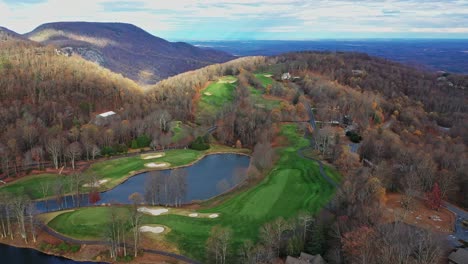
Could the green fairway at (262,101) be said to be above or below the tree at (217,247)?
above

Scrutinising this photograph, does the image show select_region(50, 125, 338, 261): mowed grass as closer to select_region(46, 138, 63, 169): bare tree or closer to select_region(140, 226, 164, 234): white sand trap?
select_region(140, 226, 164, 234): white sand trap

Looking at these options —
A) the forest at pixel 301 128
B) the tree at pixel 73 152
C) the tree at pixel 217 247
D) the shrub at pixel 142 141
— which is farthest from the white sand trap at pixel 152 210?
the shrub at pixel 142 141

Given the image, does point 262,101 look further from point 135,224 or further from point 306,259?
point 306,259

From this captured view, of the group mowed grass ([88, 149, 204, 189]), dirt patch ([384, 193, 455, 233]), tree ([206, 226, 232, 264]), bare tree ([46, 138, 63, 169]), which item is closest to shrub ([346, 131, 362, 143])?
dirt patch ([384, 193, 455, 233])

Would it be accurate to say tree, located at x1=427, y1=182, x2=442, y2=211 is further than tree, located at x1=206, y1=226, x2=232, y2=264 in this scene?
Yes

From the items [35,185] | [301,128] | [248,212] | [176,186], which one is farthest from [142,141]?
[248,212]

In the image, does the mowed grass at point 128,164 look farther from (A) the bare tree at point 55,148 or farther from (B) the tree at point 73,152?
(A) the bare tree at point 55,148
